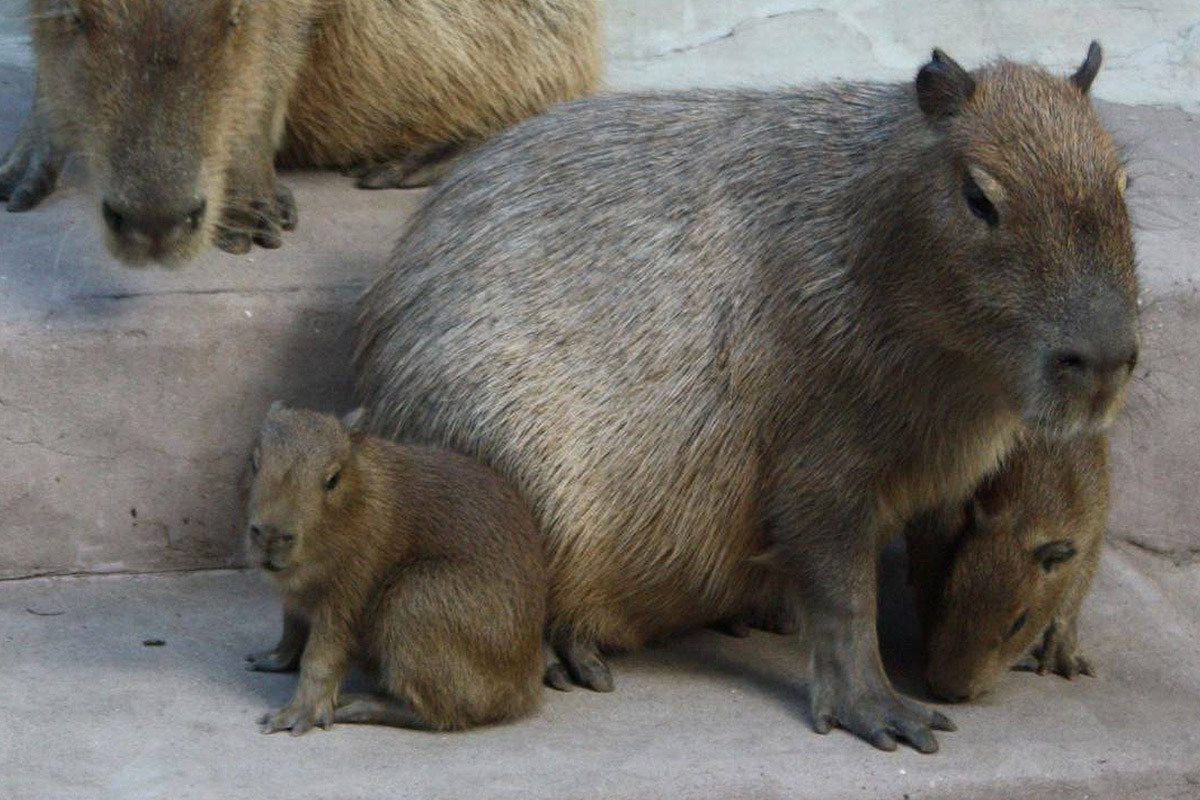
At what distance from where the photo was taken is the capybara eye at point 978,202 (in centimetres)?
415

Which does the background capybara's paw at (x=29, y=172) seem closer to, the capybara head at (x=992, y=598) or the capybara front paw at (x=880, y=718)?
the capybara front paw at (x=880, y=718)

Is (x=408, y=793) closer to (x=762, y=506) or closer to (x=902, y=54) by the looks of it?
(x=762, y=506)

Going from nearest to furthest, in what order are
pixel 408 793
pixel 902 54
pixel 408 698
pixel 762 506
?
pixel 408 793 < pixel 408 698 < pixel 762 506 < pixel 902 54

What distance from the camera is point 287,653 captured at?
4.57 metres

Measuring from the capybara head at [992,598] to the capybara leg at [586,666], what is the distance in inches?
29.3

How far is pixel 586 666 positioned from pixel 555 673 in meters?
0.07

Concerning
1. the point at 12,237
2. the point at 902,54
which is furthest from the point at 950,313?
the point at 902,54

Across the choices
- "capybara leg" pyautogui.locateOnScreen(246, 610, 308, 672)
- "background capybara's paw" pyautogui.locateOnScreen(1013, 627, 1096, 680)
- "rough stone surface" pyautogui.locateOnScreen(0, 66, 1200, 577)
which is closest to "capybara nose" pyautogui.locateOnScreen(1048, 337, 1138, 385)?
"background capybara's paw" pyautogui.locateOnScreen(1013, 627, 1096, 680)

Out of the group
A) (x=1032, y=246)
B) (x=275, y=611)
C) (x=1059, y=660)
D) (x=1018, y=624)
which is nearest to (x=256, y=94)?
(x=275, y=611)

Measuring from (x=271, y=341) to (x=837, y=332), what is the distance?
4.83 feet

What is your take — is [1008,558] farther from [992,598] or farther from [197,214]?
[197,214]

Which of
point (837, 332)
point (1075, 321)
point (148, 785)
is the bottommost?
point (148, 785)

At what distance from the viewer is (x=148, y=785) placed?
4.02 metres

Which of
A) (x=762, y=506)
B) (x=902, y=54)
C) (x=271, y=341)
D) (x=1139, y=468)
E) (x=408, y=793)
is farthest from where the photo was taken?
(x=902, y=54)
